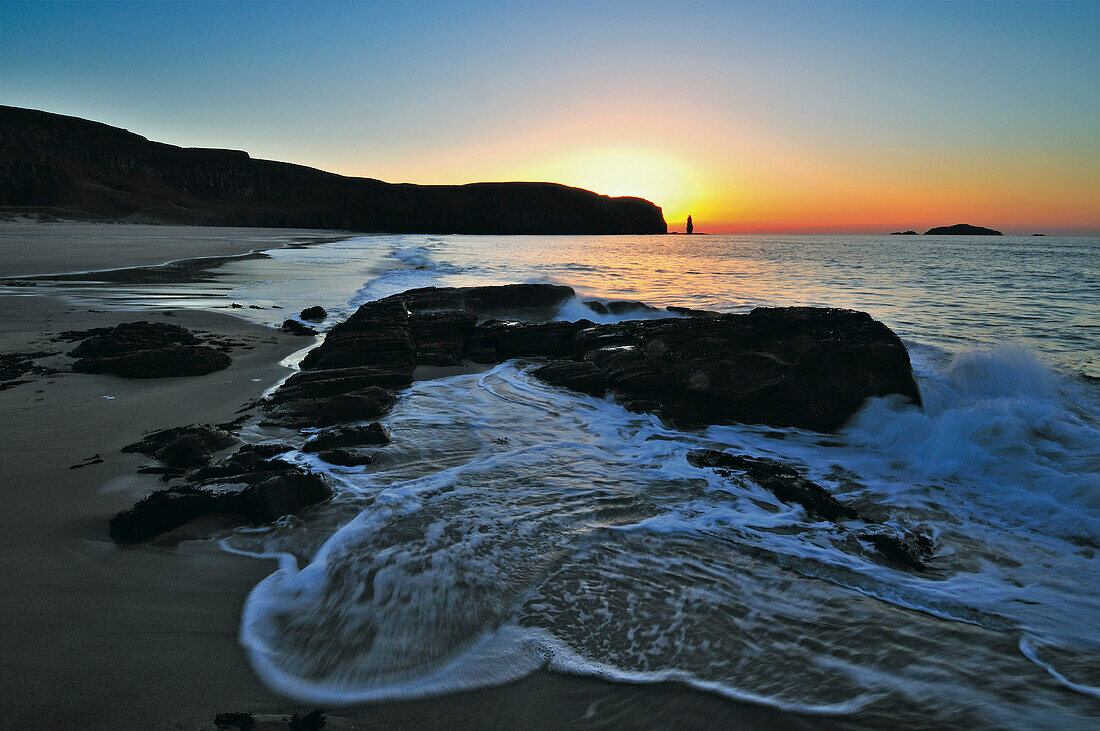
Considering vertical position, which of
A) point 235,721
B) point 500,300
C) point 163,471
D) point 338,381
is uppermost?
point 500,300

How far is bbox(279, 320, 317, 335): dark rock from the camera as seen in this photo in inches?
365

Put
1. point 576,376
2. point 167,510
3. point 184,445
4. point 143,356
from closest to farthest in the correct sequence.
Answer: point 167,510
point 184,445
point 143,356
point 576,376

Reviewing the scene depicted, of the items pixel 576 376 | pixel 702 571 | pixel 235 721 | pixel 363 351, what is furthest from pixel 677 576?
pixel 363 351

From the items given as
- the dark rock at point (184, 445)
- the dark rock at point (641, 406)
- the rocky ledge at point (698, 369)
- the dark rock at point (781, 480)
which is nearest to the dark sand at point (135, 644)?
the dark rock at point (184, 445)

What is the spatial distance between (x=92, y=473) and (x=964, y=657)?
17.0 ft

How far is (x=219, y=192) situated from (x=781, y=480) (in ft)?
374

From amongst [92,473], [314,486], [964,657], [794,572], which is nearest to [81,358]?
[92,473]

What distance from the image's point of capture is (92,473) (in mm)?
3811

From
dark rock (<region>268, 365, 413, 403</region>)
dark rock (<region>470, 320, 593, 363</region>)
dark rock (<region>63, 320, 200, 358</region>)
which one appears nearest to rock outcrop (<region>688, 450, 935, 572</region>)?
dark rock (<region>268, 365, 413, 403</region>)

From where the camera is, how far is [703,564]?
318cm

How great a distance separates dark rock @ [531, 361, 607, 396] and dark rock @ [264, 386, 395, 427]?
7.30 ft

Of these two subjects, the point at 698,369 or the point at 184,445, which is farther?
the point at 698,369

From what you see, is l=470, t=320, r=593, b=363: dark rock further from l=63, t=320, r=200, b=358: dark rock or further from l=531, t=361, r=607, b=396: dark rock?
l=63, t=320, r=200, b=358: dark rock

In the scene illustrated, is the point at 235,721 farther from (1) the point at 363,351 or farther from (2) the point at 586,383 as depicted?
(1) the point at 363,351
